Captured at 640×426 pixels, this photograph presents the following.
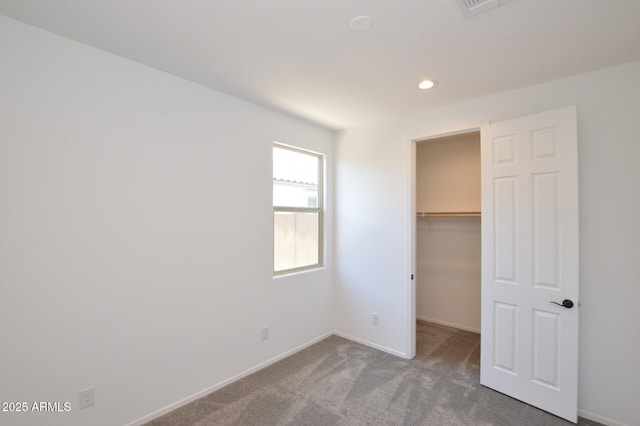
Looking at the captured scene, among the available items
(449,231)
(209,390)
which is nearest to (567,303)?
(449,231)

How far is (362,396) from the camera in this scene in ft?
8.21

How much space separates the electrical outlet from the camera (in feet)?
6.20

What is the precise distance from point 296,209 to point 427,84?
188cm

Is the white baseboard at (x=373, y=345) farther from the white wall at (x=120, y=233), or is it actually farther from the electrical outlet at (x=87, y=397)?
the electrical outlet at (x=87, y=397)

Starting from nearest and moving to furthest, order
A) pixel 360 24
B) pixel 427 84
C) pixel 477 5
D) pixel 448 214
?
pixel 477 5, pixel 360 24, pixel 427 84, pixel 448 214

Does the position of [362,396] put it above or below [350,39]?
below

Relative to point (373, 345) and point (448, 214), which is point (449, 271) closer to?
point (448, 214)

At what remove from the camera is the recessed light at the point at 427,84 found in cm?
243

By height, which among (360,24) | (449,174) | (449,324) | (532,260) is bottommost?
(449,324)

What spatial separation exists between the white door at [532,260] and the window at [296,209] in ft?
6.31

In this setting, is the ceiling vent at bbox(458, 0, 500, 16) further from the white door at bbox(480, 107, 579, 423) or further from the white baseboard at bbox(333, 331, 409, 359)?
the white baseboard at bbox(333, 331, 409, 359)

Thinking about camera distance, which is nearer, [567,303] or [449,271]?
[567,303]

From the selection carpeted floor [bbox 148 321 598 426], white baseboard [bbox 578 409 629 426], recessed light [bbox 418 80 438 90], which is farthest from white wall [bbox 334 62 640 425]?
recessed light [bbox 418 80 438 90]

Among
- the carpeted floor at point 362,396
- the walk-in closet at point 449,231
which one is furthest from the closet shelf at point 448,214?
the carpeted floor at point 362,396
